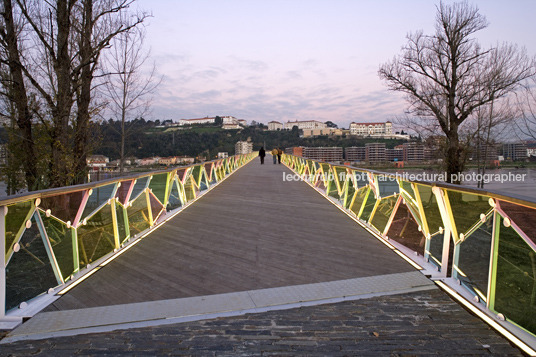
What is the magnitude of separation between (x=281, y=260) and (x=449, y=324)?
1.86m

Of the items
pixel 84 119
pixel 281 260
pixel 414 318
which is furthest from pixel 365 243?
pixel 84 119

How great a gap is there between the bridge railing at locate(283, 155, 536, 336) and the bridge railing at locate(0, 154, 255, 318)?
3.37 m

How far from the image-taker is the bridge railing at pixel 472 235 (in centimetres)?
238

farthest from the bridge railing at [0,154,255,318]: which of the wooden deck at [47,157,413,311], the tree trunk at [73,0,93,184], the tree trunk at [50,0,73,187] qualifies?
the tree trunk at [73,0,93,184]

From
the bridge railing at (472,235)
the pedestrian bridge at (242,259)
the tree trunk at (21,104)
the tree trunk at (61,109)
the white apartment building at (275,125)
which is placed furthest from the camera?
the white apartment building at (275,125)

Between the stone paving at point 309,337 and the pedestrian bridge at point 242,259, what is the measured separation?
0.12 m

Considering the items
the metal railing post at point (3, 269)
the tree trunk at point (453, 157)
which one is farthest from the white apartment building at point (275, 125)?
the metal railing post at point (3, 269)

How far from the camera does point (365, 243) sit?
476cm

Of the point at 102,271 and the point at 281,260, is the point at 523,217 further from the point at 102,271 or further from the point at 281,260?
the point at 102,271

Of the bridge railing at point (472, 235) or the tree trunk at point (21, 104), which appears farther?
the tree trunk at point (21, 104)

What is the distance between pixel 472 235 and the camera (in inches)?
120

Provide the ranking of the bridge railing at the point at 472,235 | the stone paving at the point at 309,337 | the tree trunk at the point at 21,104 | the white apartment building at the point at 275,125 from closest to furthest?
the stone paving at the point at 309,337 → the bridge railing at the point at 472,235 → the tree trunk at the point at 21,104 → the white apartment building at the point at 275,125

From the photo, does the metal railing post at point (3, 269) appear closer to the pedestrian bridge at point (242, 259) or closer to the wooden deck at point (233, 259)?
the pedestrian bridge at point (242, 259)

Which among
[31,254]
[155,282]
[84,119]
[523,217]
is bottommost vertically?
[155,282]
